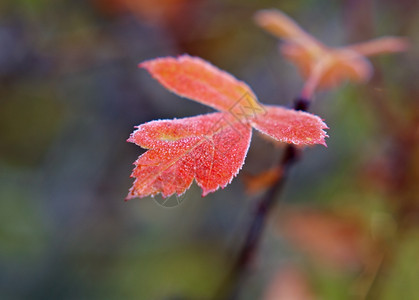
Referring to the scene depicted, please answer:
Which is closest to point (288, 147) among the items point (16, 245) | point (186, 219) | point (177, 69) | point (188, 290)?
point (177, 69)

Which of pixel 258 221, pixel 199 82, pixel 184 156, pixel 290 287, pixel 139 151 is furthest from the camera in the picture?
pixel 139 151

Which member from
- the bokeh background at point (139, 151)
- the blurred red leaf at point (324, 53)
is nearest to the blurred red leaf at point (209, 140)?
the blurred red leaf at point (324, 53)

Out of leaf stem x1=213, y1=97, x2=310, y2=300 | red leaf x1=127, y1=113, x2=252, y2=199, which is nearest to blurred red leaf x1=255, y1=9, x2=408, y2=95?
leaf stem x1=213, y1=97, x2=310, y2=300

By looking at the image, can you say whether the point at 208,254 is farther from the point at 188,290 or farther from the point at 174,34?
the point at 174,34

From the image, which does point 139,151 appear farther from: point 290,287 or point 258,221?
point 258,221

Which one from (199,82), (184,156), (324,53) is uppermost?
(324,53)

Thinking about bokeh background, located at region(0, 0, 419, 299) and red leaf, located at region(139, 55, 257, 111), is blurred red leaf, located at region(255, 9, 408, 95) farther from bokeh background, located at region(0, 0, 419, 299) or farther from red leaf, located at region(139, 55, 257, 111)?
bokeh background, located at region(0, 0, 419, 299)

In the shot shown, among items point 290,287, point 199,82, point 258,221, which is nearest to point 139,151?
point 290,287
